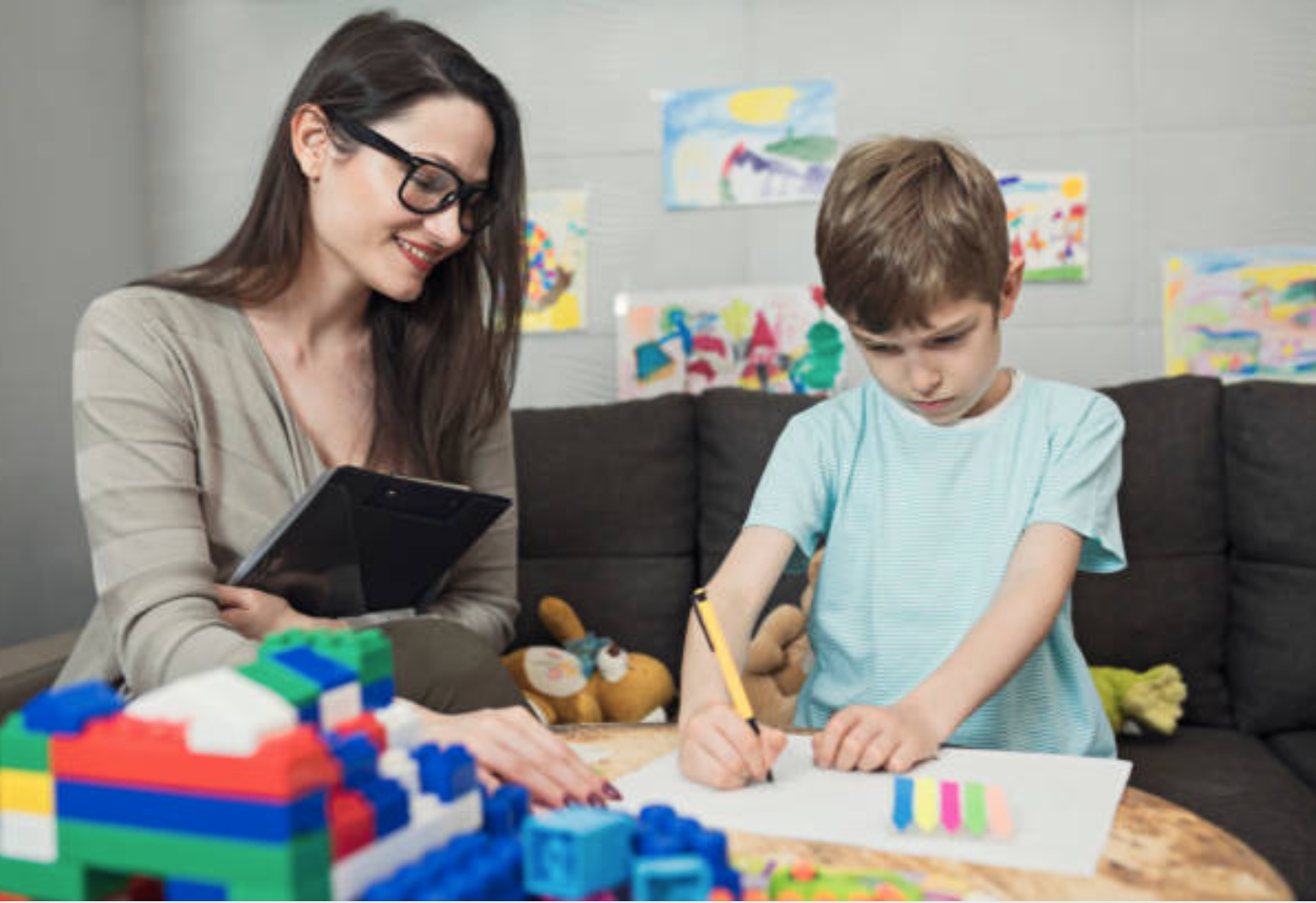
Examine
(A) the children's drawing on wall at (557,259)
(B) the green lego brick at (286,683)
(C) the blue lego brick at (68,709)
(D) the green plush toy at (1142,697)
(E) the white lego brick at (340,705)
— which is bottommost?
(D) the green plush toy at (1142,697)

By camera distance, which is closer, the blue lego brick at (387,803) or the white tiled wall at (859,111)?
the blue lego brick at (387,803)

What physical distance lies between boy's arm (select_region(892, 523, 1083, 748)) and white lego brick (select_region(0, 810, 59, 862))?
654mm

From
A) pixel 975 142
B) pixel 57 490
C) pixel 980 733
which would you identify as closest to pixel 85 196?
pixel 57 490

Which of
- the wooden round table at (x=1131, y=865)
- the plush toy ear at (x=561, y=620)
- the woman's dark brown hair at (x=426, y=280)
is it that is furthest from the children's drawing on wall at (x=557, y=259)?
the wooden round table at (x=1131, y=865)

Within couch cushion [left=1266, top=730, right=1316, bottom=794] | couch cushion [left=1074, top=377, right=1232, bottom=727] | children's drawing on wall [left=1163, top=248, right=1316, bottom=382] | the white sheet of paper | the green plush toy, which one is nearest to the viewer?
the white sheet of paper

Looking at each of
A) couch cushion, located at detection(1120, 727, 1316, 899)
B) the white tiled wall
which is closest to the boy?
couch cushion, located at detection(1120, 727, 1316, 899)

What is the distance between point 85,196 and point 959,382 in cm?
184

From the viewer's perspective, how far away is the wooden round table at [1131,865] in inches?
26.3

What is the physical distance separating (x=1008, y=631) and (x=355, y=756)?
745 mm

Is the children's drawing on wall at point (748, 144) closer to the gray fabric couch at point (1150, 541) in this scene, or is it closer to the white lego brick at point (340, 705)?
the gray fabric couch at point (1150, 541)

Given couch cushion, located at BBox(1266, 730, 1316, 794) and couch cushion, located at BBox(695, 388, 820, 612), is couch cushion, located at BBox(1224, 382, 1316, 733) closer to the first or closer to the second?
couch cushion, located at BBox(1266, 730, 1316, 794)

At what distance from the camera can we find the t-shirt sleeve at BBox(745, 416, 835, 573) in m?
1.29

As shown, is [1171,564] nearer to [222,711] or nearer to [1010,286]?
[1010,286]

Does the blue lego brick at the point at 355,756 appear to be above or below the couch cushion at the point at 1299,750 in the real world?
above
